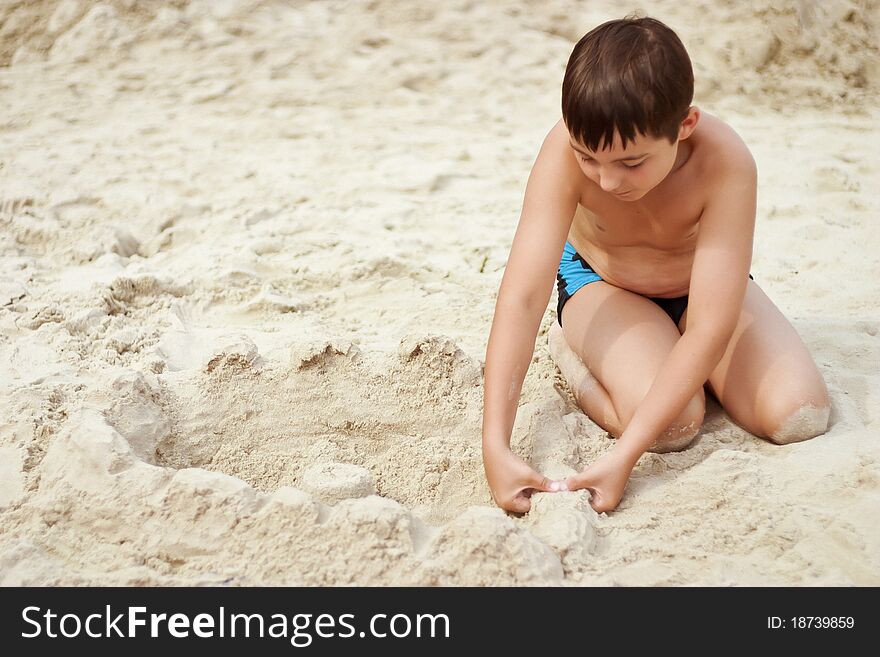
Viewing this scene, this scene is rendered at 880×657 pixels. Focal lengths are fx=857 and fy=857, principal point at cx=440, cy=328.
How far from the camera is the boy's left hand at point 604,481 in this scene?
1.73 meters

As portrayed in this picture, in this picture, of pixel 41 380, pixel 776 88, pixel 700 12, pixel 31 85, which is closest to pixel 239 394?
pixel 41 380

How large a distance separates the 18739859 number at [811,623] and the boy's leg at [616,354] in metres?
0.59

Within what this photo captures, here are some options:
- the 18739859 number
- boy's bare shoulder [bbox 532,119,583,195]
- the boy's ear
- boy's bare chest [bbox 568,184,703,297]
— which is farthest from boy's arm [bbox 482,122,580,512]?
the 18739859 number

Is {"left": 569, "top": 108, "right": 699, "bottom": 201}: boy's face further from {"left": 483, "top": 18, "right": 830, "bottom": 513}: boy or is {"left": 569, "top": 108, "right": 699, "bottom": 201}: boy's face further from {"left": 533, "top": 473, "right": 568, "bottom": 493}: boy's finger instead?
{"left": 533, "top": 473, "right": 568, "bottom": 493}: boy's finger

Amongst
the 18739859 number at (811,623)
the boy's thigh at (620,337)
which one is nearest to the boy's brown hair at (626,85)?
the boy's thigh at (620,337)

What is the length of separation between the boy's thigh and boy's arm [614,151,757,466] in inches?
5.4

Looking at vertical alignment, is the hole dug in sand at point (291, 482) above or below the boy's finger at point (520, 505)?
above

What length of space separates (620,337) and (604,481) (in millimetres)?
500

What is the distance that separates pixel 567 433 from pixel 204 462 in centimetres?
84

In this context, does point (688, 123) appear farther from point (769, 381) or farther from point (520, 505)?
point (520, 505)

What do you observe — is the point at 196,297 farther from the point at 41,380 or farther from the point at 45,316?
the point at 41,380

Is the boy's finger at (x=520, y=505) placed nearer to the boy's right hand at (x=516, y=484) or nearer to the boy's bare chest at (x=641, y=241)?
the boy's right hand at (x=516, y=484)

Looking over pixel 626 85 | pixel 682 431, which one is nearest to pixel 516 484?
pixel 682 431

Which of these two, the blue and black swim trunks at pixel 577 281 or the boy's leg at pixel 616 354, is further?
the blue and black swim trunks at pixel 577 281
